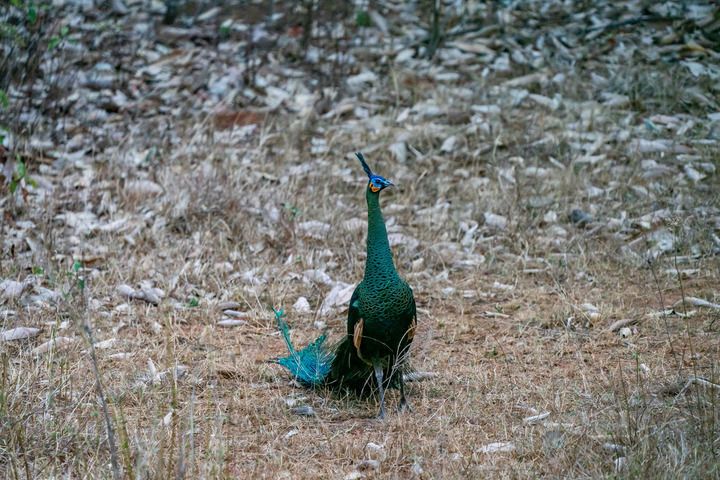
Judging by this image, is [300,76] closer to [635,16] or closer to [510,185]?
[510,185]

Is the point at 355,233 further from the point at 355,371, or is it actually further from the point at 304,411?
the point at 304,411

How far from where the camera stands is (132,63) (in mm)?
7422

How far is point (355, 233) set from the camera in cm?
514

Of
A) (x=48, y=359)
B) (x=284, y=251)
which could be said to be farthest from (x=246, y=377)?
(x=284, y=251)

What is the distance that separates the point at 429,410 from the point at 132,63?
5.04 metres

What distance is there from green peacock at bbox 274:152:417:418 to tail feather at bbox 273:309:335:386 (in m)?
0.06

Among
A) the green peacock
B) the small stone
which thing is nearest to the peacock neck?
the green peacock

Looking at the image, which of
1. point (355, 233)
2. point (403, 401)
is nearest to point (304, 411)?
point (403, 401)

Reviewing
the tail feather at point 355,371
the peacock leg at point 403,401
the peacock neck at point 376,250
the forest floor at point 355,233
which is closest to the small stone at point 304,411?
the forest floor at point 355,233

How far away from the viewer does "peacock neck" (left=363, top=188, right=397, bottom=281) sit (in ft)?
11.0

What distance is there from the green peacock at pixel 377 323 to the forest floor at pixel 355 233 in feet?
0.46

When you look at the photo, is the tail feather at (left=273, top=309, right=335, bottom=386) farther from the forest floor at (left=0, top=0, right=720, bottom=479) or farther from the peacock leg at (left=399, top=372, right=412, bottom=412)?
the peacock leg at (left=399, top=372, right=412, bottom=412)

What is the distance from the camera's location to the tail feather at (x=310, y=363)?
3617 millimetres

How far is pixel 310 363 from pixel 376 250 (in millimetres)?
606
